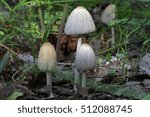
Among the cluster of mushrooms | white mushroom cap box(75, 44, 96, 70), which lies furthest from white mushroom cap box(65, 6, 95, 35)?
white mushroom cap box(75, 44, 96, 70)

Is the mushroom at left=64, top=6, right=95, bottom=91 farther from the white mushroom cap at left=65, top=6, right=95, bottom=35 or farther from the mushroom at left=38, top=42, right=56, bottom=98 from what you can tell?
the mushroom at left=38, top=42, right=56, bottom=98

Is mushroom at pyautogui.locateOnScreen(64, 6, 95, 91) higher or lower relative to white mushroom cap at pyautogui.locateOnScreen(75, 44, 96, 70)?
higher

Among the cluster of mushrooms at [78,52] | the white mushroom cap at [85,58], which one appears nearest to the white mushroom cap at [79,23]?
the cluster of mushrooms at [78,52]

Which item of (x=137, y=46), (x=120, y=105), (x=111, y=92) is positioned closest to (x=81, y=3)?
(x=137, y=46)

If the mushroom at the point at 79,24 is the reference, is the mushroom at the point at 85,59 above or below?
below

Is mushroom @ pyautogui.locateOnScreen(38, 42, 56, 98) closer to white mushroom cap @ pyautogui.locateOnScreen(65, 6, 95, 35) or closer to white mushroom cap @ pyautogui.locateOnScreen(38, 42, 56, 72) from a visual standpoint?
white mushroom cap @ pyautogui.locateOnScreen(38, 42, 56, 72)

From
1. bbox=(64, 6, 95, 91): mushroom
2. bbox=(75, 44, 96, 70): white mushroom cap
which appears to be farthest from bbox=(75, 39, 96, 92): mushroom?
bbox=(64, 6, 95, 91): mushroom

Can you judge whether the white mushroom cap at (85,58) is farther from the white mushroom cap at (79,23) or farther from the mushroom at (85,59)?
the white mushroom cap at (79,23)

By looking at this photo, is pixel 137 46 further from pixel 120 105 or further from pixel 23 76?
pixel 120 105
